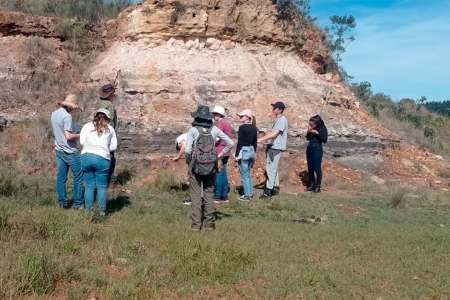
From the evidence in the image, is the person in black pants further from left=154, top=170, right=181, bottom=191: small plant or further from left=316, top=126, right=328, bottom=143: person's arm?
left=154, top=170, right=181, bottom=191: small plant

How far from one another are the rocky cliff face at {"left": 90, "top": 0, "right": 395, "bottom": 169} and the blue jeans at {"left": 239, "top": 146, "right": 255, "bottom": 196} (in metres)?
3.40

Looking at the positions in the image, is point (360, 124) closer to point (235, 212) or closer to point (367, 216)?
point (367, 216)

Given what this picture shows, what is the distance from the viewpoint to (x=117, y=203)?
8.48 metres

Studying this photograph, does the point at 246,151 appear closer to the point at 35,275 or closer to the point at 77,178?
the point at 77,178

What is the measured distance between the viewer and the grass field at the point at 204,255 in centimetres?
457

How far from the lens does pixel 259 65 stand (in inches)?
597

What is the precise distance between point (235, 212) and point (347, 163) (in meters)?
6.25

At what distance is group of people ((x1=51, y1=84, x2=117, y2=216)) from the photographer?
689 cm

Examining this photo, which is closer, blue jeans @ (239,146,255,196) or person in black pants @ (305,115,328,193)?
blue jeans @ (239,146,255,196)

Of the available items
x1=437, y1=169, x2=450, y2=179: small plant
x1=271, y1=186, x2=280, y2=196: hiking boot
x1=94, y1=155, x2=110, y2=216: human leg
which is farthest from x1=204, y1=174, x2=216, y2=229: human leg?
x1=437, y1=169, x2=450, y2=179: small plant

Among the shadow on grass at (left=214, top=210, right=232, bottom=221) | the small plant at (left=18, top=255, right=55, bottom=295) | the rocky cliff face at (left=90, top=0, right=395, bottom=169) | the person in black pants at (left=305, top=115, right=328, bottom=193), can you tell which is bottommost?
the shadow on grass at (left=214, top=210, right=232, bottom=221)

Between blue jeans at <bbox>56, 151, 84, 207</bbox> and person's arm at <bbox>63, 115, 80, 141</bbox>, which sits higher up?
person's arm at <bbox>63, 115, 80, 141</bbox>

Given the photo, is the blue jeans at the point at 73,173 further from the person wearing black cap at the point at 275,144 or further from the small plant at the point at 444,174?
the small plant at the point at 444,174

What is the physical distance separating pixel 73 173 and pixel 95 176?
2.60 feet
